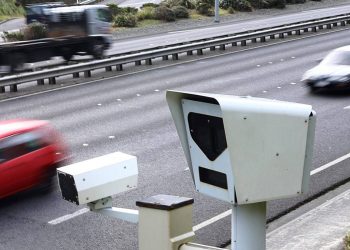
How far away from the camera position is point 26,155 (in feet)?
35.8

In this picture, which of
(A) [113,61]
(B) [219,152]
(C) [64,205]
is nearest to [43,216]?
(C) [64,205]

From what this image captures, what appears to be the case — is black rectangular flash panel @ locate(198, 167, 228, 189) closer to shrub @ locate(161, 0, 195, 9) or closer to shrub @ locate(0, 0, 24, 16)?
shrub @ locate(161, 0, 195, 9)

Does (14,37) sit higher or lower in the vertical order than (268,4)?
lower

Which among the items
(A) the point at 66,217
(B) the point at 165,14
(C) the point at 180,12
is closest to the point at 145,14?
(B) the point at 165,14

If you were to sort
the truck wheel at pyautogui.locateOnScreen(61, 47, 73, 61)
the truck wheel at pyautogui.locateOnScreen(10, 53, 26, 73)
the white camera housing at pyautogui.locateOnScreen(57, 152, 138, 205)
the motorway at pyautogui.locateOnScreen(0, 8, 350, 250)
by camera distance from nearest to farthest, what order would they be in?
the white camera housing at pyautogui.locateOnScreen(57, 152, 138, 205) → the motorway at pyautogui.locateOnScreen(0, 8, 350, 250) → the truck wheel at pyautogui.locateOnScreen(10, 53, 26, 73) → the truck wheel at pyautogui.locateOnScreen(61, 47, 73, 61)

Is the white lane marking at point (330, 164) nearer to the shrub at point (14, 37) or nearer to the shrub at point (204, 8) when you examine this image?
the shrub at point (14, 37)

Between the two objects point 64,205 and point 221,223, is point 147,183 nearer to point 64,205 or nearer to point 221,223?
point 64,205

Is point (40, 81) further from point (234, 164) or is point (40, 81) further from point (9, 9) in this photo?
point (9, 9)

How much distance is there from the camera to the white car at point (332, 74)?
20062 millimetres

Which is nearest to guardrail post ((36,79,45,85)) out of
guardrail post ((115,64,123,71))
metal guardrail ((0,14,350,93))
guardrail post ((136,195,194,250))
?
metal guardrail ((0,14,350,93))

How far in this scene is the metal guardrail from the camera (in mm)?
22859

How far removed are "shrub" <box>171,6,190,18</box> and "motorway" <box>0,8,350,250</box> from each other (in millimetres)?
18289

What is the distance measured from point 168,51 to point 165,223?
25002 millimetres

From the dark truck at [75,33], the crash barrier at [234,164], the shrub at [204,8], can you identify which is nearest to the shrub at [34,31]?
the dark truck at [75,33]
